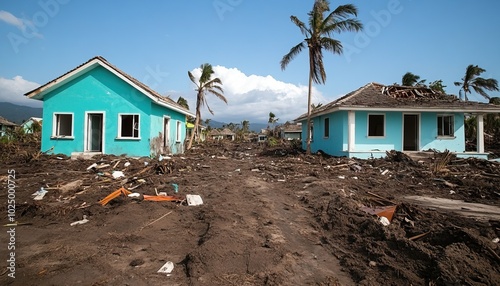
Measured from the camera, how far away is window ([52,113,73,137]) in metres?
13.3

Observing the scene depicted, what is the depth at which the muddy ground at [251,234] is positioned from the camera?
3.16 m

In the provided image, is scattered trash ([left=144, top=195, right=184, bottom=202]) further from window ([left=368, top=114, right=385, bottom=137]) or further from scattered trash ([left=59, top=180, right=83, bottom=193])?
window ([left=368, top=114, right=385, bottom=137])

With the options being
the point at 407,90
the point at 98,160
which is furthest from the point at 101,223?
the point at 407,90

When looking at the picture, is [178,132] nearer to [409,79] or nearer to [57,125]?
[57,125]

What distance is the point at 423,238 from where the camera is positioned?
403 centimetres

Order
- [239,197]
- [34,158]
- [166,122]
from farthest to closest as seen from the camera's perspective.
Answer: [166,122] < [34,158] < [239,197]

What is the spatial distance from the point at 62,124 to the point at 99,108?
121 inches

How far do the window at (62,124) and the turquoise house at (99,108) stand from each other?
0.05m

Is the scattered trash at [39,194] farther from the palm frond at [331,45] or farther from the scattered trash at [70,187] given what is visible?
the palm frond at [331,45]

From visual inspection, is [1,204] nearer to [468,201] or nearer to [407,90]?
[468,201]

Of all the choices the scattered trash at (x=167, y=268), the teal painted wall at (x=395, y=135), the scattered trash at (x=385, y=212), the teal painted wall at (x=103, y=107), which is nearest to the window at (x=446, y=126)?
the teal painted wall at (x=395, y=135)

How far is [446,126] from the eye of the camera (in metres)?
15.3

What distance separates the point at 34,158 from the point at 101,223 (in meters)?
9.00

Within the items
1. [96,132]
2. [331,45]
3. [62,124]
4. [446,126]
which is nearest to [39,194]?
[96,132]
